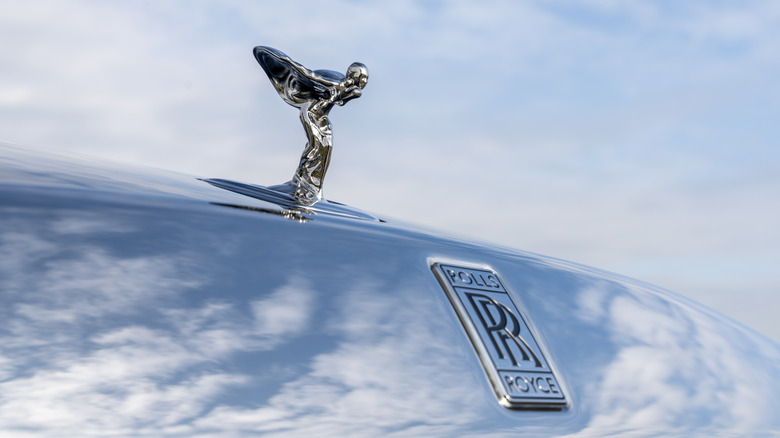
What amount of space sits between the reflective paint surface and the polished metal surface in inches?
0.8

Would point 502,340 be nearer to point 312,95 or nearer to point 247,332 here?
point 247,332

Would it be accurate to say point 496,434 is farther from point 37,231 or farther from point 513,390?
point 37,231

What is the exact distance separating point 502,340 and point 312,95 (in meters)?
0.66

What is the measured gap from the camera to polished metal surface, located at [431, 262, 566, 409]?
4.32ft

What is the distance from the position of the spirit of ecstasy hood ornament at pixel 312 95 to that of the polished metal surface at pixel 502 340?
397 millimetres

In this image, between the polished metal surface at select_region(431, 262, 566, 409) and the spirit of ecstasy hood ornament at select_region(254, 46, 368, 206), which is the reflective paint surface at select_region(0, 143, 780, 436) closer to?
the polished metal surface at select_region(431, 262, 566, 409)

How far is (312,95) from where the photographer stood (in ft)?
5.77

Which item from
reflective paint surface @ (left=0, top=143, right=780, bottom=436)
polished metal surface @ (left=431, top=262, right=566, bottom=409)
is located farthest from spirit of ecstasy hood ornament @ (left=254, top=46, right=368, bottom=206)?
polished metal surface @ (left=431, top=262, right=566, bottom=409)

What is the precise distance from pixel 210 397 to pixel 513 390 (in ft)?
1.60

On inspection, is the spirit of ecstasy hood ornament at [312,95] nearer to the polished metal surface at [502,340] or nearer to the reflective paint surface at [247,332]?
the reflective paint surface at [247,332]

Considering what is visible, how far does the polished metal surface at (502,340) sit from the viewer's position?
1.32 m

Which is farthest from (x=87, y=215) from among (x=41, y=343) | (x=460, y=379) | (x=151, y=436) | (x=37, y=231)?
(x=460, y=379)

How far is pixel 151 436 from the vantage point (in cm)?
97

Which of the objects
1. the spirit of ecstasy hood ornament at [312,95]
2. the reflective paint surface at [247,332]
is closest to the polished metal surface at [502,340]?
the reflective paint surface at [247,332]
